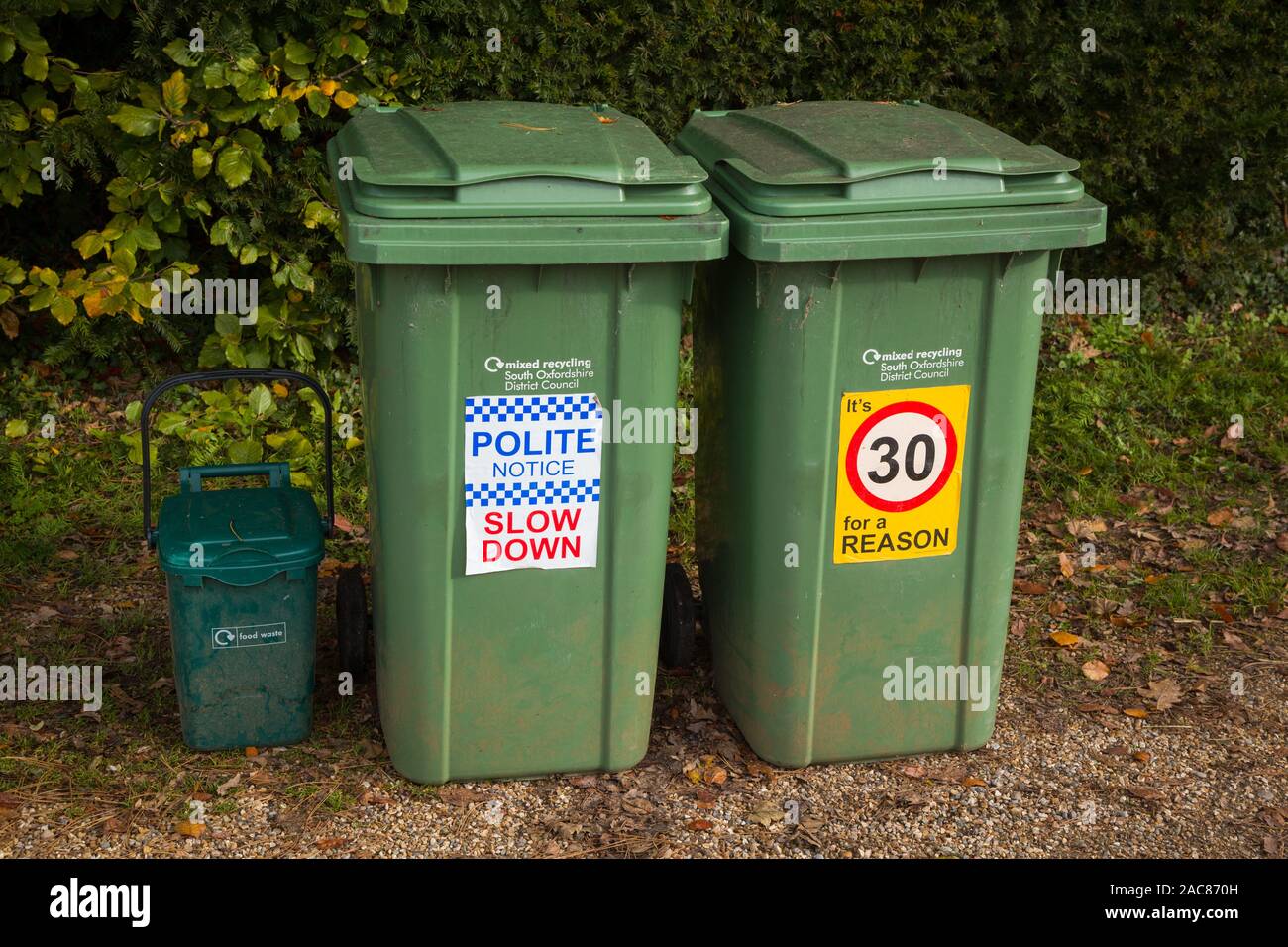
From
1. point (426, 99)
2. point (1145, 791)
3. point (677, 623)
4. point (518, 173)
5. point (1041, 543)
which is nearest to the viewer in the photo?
point (518, 173)

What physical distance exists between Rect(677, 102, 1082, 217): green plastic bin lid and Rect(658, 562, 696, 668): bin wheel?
1363 mm

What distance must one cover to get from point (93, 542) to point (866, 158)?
334 cm

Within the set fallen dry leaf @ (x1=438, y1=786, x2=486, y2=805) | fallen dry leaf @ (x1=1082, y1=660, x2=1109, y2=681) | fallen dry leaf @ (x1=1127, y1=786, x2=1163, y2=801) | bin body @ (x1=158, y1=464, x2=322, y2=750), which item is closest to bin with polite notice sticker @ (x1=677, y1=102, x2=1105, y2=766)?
fallen dry leaf @ (x1=1127, y1=786, x2=1163, y2=801)

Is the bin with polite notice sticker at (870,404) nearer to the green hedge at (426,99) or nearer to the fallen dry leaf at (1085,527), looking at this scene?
the fallen dry leaf at (1085,527)

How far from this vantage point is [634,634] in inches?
156

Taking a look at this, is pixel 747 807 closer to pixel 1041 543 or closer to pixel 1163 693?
pixel 1163 693

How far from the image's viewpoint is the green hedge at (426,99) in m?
5.76

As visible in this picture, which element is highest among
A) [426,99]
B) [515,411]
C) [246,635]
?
[426,99]

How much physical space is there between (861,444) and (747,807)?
3.47 feet

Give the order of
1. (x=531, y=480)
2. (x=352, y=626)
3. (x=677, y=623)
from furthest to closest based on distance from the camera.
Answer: (x=677, y=623)
(x=352, y=626)
(x=531, y=480)

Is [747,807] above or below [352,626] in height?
below

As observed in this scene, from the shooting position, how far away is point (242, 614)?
158 inches

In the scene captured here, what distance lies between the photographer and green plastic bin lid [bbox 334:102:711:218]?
11.2 ft

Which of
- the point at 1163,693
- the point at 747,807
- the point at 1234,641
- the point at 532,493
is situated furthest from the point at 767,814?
the point at 1234,641
